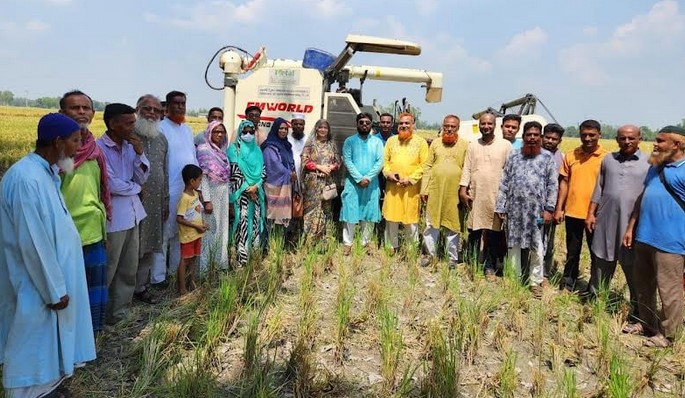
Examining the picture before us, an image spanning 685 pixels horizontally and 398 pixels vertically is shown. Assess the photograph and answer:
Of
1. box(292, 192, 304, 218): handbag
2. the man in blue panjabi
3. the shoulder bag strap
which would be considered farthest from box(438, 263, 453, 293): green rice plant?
the man in blue panjabi

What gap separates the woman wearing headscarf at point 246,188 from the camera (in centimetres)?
439

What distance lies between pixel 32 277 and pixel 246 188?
8.01 ft

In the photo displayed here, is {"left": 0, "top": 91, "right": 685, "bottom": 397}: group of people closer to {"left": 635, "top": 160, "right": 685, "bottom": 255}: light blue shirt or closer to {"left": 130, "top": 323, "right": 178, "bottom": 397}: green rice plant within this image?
{"left": 635, "top": 160, "right": 685, "bottom": 255}: light blue shirt

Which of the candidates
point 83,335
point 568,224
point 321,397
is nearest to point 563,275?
point 568,224

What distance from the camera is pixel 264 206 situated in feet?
15.4

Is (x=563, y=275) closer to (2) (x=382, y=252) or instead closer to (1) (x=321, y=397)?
(2) (x=382, y=252)

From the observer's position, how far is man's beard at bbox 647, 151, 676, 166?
10.6ft

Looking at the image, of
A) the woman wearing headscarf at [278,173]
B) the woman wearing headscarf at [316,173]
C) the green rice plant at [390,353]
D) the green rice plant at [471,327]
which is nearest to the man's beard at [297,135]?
the woman wearing headscarf at [316,173]

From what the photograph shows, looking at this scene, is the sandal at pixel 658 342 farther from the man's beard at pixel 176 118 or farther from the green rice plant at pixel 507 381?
the man's beard at pixel 176 118

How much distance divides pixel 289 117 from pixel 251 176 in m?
1.99

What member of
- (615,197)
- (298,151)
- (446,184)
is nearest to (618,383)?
(615,197)

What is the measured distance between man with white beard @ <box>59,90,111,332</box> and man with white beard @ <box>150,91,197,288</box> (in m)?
1.01

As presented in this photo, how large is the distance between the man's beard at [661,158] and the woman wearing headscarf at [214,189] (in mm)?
3494

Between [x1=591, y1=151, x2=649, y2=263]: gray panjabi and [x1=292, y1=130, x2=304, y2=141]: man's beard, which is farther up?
[x1=292, y1=130, x2=304, y2=141]: man's beard
